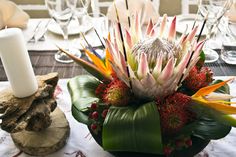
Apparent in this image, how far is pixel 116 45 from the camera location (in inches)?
17.5

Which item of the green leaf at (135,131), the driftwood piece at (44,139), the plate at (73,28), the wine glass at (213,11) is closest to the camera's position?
the green leaf at (135,131)

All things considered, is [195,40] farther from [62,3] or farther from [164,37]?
[62,3]

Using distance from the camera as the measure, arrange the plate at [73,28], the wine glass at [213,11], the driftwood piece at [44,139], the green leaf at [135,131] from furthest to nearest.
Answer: the plate at [73,28] → the wine glass at [213,11] → the driftwood piece at [44,139] → the green leaf at [135,131]

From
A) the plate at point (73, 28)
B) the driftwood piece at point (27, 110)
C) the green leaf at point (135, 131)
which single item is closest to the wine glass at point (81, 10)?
the plate at point (73, 28)

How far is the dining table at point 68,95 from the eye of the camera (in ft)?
1.66

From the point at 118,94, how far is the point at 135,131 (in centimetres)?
7

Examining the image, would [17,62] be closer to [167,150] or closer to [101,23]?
[167,150]

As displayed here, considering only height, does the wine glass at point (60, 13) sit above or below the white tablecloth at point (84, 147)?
above

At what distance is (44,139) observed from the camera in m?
0.50

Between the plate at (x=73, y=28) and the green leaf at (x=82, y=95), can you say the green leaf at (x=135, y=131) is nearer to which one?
the green leaf at (x=82, y=95)

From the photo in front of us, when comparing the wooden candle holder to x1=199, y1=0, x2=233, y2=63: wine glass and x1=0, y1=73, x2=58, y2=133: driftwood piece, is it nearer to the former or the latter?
x1=0, y1=73, x2=58, y2=133: driftwood piece

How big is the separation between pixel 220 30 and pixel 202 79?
0.41 m

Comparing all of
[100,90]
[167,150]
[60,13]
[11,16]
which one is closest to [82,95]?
[100,90]

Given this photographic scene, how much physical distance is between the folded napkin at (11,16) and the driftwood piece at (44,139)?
424 millimetres
